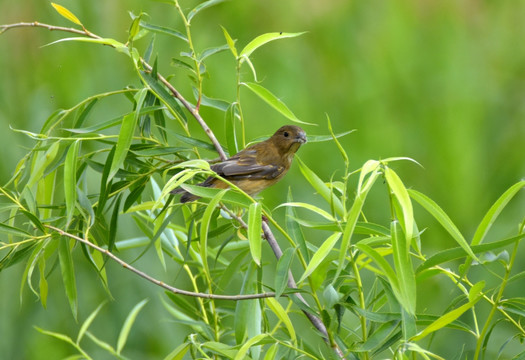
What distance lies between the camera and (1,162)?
7.50 feet

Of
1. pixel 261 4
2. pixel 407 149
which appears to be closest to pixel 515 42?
pixel 407 149

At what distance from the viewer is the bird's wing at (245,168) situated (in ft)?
4.10

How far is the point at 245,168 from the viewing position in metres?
1.39

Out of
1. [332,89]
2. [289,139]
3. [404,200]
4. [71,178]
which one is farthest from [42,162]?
[332,89]

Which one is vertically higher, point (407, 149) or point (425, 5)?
point (425, 5)

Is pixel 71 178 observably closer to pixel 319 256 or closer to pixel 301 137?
pixel 319 256

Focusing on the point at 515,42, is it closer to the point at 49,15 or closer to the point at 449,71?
the point at 449,71

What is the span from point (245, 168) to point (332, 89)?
4.18 ft

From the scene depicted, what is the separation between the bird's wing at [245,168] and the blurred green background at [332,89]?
68cm

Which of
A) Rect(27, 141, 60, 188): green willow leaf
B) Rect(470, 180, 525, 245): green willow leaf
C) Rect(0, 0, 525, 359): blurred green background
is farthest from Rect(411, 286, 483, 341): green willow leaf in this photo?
Rect(0, 0, 525, 359): blurred green background

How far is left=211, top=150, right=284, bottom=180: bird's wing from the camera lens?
125 cm

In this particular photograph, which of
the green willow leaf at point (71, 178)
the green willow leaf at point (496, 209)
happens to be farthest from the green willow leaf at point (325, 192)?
the green willow leaf at point (71, 178)

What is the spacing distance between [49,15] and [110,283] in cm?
83

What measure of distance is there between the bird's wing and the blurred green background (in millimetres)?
676
